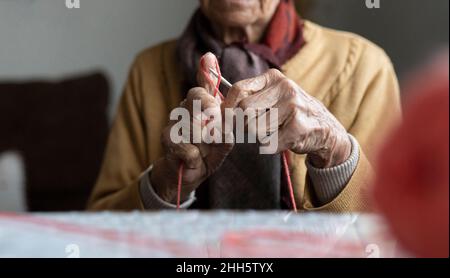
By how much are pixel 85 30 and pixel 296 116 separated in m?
0.33

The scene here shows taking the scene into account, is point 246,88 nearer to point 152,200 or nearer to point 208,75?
point 208,75

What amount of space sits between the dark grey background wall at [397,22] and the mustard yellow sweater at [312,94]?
15 mm

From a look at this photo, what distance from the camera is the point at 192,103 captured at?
0.64m

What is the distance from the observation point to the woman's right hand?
64 centimetres

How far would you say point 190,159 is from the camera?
27.2 inches

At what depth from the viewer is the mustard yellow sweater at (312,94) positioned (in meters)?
0.68

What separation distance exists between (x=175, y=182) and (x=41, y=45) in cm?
29

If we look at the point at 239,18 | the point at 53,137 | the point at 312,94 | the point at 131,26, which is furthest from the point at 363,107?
the point at 53,137

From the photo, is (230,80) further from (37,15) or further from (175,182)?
(37,15)

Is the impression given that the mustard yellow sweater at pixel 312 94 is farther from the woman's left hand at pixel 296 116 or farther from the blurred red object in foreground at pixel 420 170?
the blurred red object in foreground at pixel 420 170

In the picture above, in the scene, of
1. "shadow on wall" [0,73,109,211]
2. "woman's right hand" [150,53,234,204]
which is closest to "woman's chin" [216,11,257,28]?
"woman's right hand" [150,53,234,204]

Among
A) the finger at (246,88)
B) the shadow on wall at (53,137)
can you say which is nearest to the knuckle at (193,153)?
the finger at (246,88)

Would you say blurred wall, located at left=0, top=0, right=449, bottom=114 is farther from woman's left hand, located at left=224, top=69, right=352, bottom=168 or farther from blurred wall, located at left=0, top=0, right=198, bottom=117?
woman's left hand, located at left=224, top=69, right=352, bottom=168

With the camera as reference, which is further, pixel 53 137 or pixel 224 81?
pixel 53 137
